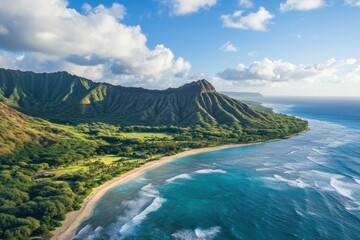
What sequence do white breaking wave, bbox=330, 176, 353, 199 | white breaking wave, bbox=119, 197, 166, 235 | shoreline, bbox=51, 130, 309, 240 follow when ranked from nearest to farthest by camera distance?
shoreline, bbox=51, 130, 309, 240 → white breaking wave, bbox=119, 197, 166, 235 → white breaking wave, bbox=330, 176, 353, 199

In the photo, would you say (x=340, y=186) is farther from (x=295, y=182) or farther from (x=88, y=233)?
(x=88, y=233)

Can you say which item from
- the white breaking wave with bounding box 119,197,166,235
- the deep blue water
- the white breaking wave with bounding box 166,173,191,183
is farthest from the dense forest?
the white breaking wave with bounding box 166,173,191,183

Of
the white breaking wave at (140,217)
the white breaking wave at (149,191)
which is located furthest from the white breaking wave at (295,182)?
the white breaking wave at (149,191)

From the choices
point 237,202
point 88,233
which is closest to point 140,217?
point 88,233

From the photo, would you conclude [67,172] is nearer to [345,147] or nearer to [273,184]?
[273,184]

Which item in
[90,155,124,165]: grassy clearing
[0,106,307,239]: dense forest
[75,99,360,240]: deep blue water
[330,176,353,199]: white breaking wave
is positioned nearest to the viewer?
[75,99,360,240]: deep blue water

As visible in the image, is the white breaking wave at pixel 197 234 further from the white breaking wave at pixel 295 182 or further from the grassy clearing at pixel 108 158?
the grassy clearing at pixel 108 158

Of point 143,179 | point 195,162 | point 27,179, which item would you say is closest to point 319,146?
point 195,162

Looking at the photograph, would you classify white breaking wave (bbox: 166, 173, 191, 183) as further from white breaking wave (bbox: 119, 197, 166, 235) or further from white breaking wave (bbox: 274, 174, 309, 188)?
white breaking wave (bbox: 274, 174, 309, 188)
